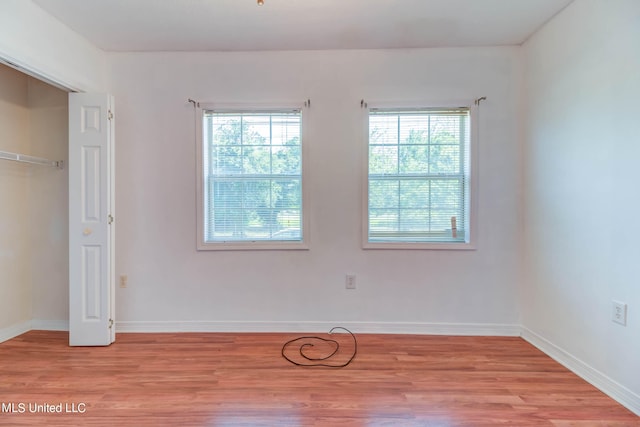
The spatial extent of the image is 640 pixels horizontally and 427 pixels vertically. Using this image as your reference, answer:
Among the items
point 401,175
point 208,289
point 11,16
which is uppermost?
point 11,16

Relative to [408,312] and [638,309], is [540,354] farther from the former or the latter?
[408,312]

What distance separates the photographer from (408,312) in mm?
2561

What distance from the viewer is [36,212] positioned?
2.58m

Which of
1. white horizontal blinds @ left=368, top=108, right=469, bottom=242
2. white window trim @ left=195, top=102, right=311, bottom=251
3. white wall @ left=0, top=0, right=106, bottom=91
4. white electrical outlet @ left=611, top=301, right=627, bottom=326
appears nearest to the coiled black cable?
white window trim @ left=195, top=102, right=311, bottom=251

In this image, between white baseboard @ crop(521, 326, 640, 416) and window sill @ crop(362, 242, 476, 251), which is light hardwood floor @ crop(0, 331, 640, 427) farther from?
window sill @ crop(362, 242, 476, 251)

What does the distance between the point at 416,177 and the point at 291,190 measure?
1.16m

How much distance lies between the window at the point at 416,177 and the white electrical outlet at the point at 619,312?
3.37ft

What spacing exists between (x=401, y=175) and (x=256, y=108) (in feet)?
4.80

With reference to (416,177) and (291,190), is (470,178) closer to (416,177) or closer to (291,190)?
(416,177)

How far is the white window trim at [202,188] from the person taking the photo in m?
2.54

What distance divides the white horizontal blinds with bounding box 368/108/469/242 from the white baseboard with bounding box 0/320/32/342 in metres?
3.26

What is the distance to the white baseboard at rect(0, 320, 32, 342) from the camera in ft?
7.85

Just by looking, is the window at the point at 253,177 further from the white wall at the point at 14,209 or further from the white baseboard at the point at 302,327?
the white wall at the point at 14,209

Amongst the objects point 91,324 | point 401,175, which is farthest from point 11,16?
point 401,175
